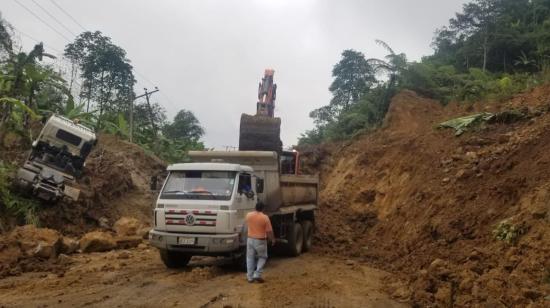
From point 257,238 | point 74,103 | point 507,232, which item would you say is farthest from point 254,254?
point 74,103

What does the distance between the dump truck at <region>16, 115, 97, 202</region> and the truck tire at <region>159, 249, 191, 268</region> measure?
18.3ft

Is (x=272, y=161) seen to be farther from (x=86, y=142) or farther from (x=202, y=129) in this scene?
(x=202, y=129)

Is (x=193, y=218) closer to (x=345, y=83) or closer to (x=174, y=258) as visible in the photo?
(x=174, y=258)

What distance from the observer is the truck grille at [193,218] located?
10.5 metres

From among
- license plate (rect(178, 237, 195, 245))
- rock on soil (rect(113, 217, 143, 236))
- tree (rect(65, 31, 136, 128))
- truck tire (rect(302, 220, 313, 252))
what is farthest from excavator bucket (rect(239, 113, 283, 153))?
tree (rect(65, 31, 136, 128))

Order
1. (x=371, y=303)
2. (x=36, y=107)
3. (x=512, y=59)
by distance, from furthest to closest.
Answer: (x=512, y=59)
(x=36, y=107)
(x=371, y=303)

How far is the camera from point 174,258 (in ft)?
37.4

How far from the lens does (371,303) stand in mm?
8375

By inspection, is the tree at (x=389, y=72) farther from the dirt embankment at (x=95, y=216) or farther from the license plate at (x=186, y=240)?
the license plate at (x=186, y=240)

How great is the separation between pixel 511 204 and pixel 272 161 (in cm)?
531

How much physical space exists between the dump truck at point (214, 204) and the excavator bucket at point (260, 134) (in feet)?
14.2

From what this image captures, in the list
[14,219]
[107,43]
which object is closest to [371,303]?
[14,219]

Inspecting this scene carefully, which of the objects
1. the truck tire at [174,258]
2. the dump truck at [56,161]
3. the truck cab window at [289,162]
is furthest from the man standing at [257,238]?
the truck cab window at [289,162]

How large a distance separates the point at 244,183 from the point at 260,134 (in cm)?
610
